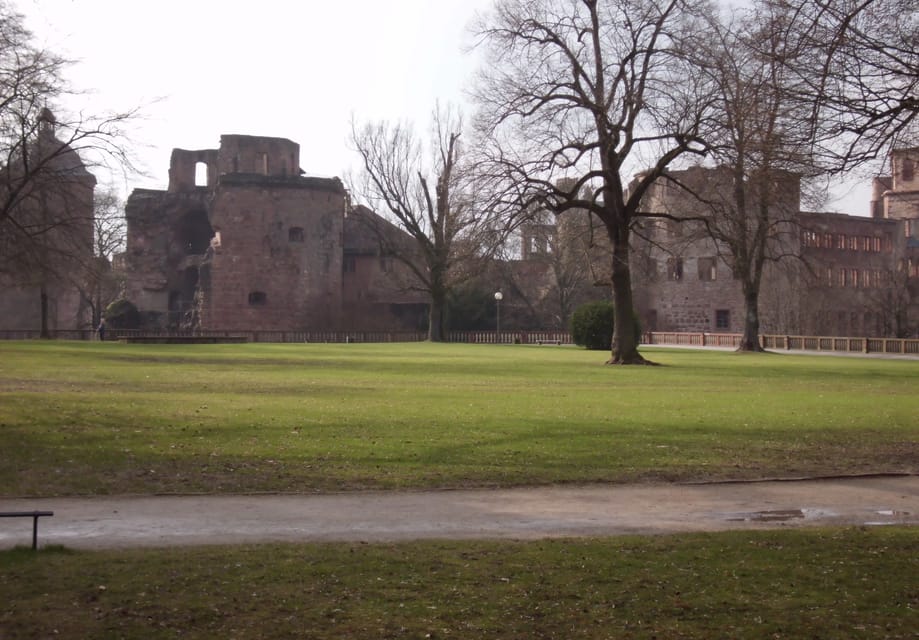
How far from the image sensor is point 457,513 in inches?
388

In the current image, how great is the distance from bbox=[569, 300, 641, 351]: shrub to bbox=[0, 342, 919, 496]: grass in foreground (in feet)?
77.6

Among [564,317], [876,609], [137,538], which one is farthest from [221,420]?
[564,317]

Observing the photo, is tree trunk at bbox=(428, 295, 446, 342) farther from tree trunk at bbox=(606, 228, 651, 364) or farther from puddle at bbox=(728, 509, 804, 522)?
puddle at bbox=(728, 509, 804, 522)

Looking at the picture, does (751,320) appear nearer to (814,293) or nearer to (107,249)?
(814,293)

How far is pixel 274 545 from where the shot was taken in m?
8.21

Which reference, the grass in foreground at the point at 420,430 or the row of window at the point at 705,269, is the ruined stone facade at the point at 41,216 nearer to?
the grass in foreground at the point at 420,430

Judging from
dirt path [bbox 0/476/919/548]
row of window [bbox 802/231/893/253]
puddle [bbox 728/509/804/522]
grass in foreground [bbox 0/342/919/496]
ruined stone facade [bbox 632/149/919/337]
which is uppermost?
row of window [bbox 802/231/893/253]

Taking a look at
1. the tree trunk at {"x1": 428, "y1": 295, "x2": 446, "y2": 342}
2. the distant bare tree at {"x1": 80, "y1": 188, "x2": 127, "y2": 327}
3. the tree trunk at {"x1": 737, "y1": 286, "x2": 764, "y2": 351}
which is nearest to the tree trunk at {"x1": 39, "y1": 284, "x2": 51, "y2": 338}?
the distant bare tree at {"x1": 80, "y1": 188, "x2": 127, "y2": 327}

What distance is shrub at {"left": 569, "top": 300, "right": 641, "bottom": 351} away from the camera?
5078 centimetres

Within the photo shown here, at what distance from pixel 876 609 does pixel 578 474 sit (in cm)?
588

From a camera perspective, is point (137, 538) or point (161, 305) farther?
point (161, 305)

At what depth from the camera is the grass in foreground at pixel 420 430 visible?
1199cm

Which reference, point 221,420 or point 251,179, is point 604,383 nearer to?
point 221,420

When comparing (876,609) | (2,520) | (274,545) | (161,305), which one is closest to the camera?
(876,609)
